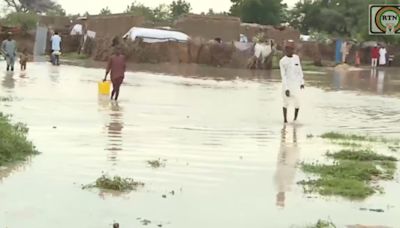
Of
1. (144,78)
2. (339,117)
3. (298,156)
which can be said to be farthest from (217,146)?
(144,78)

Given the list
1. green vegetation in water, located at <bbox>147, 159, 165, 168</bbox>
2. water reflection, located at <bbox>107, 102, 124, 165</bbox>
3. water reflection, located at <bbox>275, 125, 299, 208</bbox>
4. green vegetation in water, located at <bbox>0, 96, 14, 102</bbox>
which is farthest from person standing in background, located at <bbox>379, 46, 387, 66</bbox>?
green vegetation in water, located at <bbox>147, 159, 165, 168</bbox>

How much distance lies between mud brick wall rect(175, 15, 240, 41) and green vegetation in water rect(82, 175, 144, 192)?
34003 mm

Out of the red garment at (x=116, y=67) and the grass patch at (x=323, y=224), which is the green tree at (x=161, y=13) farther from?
A: the grass patch at (x=323, y=224)

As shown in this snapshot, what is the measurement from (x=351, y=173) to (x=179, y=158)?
6.79 ft

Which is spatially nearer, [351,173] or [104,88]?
[351,173]

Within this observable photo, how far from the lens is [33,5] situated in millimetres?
72312

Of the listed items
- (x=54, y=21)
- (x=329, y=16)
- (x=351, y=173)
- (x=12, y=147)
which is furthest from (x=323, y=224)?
(x=329, y=16)

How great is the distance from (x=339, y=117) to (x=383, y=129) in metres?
1.78

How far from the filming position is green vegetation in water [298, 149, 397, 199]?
23.6 feet

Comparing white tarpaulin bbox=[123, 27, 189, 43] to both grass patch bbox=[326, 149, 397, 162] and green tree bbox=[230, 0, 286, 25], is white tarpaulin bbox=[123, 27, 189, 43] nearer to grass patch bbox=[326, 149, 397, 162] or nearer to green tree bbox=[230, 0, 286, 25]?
green tree bbox=[230, 0, 286, 25]

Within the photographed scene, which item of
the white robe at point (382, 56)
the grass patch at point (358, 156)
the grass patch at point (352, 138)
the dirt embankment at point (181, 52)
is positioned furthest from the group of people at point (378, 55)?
the grass patch at point (358, 156)

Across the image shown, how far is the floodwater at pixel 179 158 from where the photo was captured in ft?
20.0

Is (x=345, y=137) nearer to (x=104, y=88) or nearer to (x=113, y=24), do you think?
(x=104, y=88)

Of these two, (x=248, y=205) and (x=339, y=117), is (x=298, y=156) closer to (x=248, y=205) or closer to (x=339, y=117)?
(x=248, y=205)
